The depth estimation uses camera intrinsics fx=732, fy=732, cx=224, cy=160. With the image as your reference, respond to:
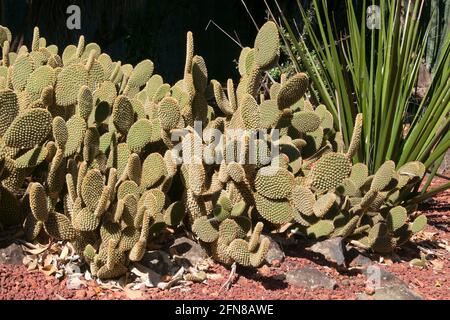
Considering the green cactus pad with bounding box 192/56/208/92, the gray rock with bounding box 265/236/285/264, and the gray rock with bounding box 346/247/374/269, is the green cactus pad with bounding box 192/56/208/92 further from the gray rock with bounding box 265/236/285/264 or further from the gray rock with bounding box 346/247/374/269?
the gray rock with bounding box 346/247/374/269

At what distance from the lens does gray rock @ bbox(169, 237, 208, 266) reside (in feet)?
10.8

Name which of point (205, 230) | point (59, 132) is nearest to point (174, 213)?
point (205, 230)

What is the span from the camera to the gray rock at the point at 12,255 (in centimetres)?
307

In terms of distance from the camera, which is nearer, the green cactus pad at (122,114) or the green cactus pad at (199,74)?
the green cactus pad at (122,114)

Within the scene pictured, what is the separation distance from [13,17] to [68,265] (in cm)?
685

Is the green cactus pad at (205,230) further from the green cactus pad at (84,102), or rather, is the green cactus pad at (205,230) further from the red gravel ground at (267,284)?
the green cactus pad at (84,102)

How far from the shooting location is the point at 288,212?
130 inches

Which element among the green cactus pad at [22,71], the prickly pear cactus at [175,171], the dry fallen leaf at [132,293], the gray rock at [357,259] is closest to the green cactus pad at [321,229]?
the prickly pear cactus at [175,171]

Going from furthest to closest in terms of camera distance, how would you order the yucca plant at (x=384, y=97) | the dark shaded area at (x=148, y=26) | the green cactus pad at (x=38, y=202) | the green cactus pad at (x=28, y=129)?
the dark shaded area at (x=148, y=26)
the yucca plant at (x=384, y=97)
the green cactus pad at (x=28, y=129)
the green cactus pad at (x=38, y=202)

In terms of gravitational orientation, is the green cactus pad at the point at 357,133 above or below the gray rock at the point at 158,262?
above

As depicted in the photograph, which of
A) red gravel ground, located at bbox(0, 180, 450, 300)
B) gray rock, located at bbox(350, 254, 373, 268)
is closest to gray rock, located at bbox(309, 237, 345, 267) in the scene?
red gravel ground, located at bbox(0, 180, 450, 300)

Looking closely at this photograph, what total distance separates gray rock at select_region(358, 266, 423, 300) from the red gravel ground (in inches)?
1.7

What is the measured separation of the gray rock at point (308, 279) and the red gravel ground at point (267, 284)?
0.03 m
